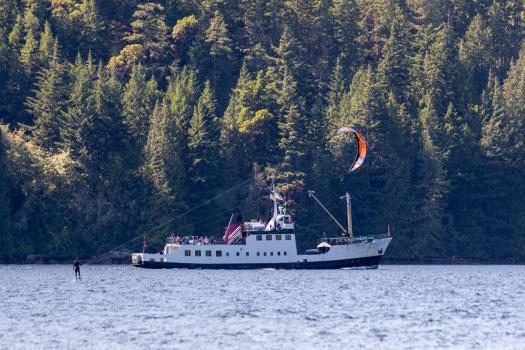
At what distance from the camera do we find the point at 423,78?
18250 centimetres

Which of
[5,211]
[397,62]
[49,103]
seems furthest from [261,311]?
[397,62]

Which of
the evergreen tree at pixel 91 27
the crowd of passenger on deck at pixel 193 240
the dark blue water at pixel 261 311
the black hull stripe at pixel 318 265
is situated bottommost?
the dark blue water at pixel 261 311

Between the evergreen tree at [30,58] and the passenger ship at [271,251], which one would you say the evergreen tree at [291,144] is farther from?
the evergreen tree at [30,58]

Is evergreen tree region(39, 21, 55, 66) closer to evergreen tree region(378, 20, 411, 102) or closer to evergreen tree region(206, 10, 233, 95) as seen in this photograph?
evergreen tree region(206, 10, 233, 95)

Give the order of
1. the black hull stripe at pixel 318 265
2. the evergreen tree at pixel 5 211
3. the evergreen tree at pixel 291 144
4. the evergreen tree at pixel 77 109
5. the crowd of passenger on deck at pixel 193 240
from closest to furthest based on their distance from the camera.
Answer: the black hull stripe at pixel 318 265 → the crowd of passenger on deck at pixel 193 240 → the evergreen tree at pixel 5 211 → the evergreen tree at pixel 77 109 → the evergreen tree at pixel 291 144

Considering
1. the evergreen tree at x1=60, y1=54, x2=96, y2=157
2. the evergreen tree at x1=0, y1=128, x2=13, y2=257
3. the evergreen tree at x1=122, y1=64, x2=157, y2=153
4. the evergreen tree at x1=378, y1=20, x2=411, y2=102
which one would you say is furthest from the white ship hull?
A: the evergreen tree at x1=378, y1=20, x2=411, y2=102

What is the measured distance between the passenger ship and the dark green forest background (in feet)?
53.7

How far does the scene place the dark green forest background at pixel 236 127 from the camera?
516 ft

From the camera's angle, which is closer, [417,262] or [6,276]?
[6,276]

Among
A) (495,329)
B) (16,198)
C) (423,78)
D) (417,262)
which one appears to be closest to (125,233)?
(16,198)

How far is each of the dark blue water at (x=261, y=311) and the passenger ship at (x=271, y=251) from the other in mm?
5992

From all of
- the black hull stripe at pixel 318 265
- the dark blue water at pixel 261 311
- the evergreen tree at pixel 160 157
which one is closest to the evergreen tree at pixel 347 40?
the evergreen tree at pixel 160 157

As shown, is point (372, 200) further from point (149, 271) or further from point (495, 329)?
point (495, 329)

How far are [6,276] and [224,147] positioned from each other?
45779mm
